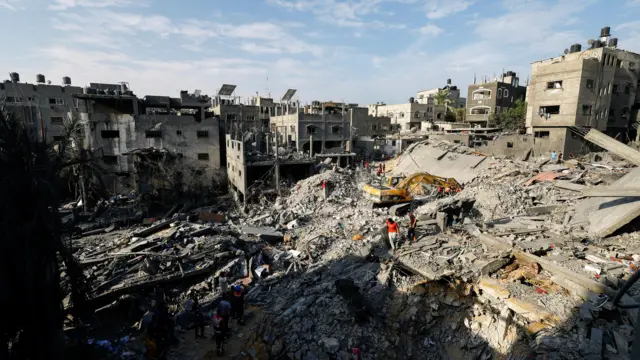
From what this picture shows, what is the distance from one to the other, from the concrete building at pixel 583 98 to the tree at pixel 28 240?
31.7 metres

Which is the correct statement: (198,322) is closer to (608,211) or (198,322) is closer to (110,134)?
(608,211)

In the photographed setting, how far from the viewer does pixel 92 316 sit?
36.4 ft

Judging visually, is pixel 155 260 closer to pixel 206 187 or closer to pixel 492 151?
pixel 206 187

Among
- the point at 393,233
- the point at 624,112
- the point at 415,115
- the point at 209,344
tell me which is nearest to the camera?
the point at 209,344

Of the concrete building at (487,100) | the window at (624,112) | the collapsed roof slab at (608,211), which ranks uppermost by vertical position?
the concrete building at (487,100)

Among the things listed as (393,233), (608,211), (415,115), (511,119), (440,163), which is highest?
(415,115)

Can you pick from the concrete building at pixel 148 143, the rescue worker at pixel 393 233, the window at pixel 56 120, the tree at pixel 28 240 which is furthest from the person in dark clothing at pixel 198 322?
the window at pixel 56 120

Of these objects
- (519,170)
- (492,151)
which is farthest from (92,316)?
(492,151)

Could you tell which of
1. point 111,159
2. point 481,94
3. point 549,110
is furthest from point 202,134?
point 481,94

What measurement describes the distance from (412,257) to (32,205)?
963 centimetres

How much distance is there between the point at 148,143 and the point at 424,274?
24469mm

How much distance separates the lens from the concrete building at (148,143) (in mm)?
25641

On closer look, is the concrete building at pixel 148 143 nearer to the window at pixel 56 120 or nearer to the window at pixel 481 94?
the window at pixel 56 120

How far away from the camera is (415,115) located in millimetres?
48688
